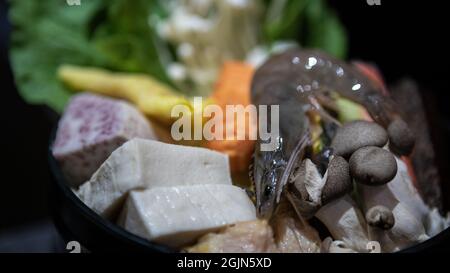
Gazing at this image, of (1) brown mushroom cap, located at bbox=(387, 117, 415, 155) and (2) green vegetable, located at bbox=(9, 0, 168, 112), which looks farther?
(2) green vegetable, located at bbox=(9, 0, 168, 112)

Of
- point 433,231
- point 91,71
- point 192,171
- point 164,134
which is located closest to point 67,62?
point 91,71

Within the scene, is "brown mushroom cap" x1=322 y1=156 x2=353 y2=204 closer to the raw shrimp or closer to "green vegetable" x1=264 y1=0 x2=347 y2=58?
the raw shrimp

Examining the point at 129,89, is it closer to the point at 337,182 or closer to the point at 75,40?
the point at 75,40

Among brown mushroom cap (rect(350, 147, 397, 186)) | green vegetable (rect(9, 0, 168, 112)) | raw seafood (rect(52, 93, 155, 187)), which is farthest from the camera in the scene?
green vegetable (rect(9, 0, 168, 112))

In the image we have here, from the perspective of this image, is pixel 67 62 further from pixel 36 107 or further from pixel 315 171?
pixel 315 171

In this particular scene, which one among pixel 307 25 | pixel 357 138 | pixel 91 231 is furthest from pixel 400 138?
pixel 307 25

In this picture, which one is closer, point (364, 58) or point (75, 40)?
point (75, 40)

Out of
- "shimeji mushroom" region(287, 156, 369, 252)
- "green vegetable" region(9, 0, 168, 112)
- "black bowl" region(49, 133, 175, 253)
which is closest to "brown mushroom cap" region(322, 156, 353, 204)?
"shimeji mushroom" region(287, 156, 369, 252)
